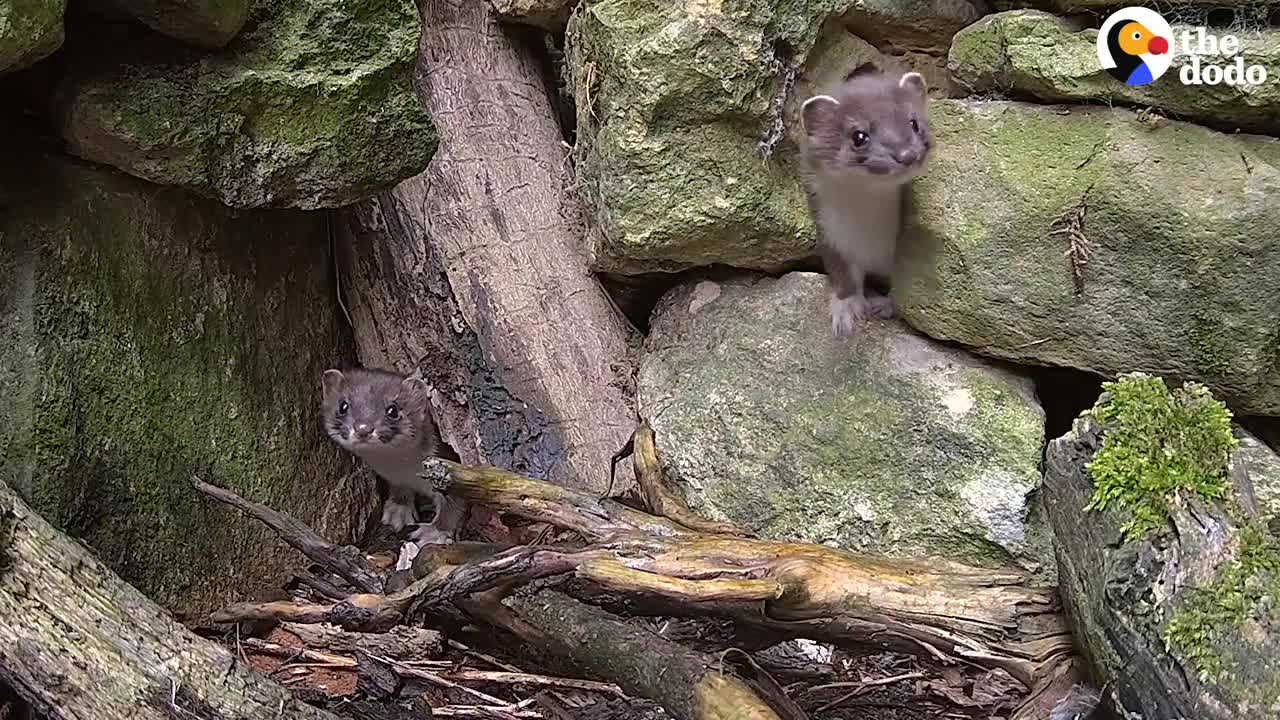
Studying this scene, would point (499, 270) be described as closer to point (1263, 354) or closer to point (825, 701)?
point (825, 701)

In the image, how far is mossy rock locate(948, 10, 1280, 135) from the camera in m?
3.19

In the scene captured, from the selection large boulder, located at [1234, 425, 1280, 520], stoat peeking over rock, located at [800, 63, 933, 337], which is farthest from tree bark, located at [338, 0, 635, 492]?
large boulder, located at [1234, 425, 1280, 520]

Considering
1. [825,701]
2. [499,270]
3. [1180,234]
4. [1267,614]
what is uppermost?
[499,270]

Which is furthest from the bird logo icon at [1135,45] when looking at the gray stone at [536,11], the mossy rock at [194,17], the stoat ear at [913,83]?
the mossy rock at [194,17]

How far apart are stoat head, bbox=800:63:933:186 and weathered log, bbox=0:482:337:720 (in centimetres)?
245

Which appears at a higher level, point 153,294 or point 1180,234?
point 153,294

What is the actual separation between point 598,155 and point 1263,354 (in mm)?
2240

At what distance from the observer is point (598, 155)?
397 centimetres

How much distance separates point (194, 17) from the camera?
9.79 feet

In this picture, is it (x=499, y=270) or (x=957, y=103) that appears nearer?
(x=957, y=103)

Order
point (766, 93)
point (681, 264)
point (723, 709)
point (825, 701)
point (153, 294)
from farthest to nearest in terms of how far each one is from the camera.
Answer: point (681, 264) → point (766, 93) → point (153, 294) → point (825, 701) → point (723, 709)

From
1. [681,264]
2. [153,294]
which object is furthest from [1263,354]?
[153,294]

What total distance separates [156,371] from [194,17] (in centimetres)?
114

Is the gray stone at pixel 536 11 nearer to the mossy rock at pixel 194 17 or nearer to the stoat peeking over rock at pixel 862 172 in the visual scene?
the stoat peeking over rock at pixel 862 172
